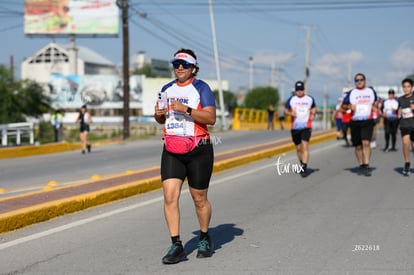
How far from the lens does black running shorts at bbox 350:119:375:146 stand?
41.2ft

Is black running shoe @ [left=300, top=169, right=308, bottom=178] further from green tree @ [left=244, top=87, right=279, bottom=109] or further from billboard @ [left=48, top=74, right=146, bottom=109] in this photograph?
green tree @ [left=244, top=87, right=279, bottom=109]

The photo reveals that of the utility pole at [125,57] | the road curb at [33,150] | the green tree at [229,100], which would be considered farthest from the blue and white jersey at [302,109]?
the green tree at [229,100]

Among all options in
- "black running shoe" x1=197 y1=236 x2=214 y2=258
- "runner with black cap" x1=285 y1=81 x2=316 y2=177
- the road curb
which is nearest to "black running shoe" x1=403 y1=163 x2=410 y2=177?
"runner with black cap" x1=285 y1=81 x2=316 y2=177

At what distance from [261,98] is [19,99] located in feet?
277

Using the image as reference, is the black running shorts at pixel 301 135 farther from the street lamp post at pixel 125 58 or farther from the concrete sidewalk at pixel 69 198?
the street lamp post at pixel 125 58

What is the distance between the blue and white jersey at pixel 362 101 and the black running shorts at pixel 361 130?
0.10 meters

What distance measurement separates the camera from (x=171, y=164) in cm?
577

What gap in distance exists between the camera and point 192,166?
5820mm

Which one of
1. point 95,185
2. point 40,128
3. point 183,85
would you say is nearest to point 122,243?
point 183,85

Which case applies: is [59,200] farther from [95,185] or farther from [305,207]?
[305,207]

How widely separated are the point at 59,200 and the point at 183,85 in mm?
3408

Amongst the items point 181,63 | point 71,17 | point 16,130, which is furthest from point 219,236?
point 71,17

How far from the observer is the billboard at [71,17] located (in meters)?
70.2

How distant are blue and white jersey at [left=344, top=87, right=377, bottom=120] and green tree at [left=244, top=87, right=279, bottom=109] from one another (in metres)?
116
